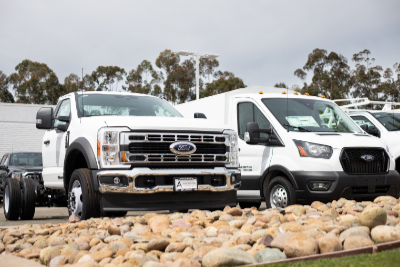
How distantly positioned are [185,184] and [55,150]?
272 centimetres

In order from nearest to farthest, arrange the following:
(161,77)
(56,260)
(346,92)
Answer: (56,260), (346,92), (161,77)

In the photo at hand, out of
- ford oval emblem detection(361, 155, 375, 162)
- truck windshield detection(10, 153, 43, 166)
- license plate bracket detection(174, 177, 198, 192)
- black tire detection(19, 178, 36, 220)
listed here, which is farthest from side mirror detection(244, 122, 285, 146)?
truck windshield detection(10, 153, 43, 166)

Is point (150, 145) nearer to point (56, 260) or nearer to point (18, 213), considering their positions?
point (56, 260)

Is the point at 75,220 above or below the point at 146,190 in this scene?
below

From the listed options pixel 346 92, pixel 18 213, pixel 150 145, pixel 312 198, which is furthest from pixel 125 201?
pixel 346 92

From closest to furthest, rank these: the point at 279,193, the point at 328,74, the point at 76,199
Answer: the point at 76,199, the point at 279,193, the point at 328,74

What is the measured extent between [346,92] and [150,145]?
48015 mm

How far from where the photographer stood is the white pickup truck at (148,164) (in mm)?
6102

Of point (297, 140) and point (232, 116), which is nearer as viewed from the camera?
point (297, 140)

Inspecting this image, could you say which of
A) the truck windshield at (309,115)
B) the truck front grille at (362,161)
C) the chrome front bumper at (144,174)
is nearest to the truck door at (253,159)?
the truck windshield at (309,115)

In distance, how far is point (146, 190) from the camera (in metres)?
6.10

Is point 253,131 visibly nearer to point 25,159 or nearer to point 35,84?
point 25,159

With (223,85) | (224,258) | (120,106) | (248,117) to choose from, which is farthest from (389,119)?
(223,85)

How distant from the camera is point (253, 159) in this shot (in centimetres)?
879
